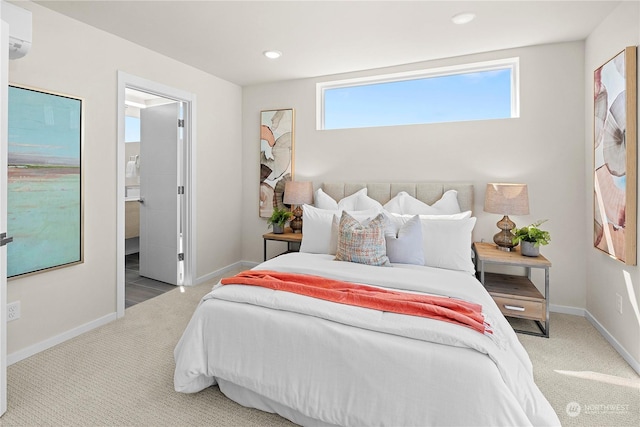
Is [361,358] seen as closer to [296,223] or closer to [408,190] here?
[408,190]

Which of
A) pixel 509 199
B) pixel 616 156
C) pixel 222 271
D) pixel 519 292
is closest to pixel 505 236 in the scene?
pixel 509 199

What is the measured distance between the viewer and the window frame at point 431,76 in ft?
10.9

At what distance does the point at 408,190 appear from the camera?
3.60m

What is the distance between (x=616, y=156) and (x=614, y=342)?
1.42 metres

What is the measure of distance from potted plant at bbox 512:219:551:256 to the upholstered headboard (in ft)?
1.81

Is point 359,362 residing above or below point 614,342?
above

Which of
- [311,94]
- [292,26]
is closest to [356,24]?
[292,26]

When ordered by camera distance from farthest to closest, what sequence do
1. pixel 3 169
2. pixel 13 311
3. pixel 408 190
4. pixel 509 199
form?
pixel 408 190 < pixel 509 199 < pixel 13 311 < pixel 3 169

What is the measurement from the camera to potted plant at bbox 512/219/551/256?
9.29 ft

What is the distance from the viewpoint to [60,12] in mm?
2525

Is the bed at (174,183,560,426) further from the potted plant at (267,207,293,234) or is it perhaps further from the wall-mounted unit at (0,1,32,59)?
the wall-mounted unit at (0,1,32,59)

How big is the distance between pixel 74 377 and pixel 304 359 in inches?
64.6

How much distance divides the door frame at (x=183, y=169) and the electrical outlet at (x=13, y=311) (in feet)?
2.50

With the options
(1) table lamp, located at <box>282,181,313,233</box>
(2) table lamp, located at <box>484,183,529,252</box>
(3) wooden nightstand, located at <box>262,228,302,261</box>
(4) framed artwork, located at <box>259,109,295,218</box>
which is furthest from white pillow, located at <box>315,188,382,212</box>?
(2) table lamp, located at <box>484,183,529,252</box>
